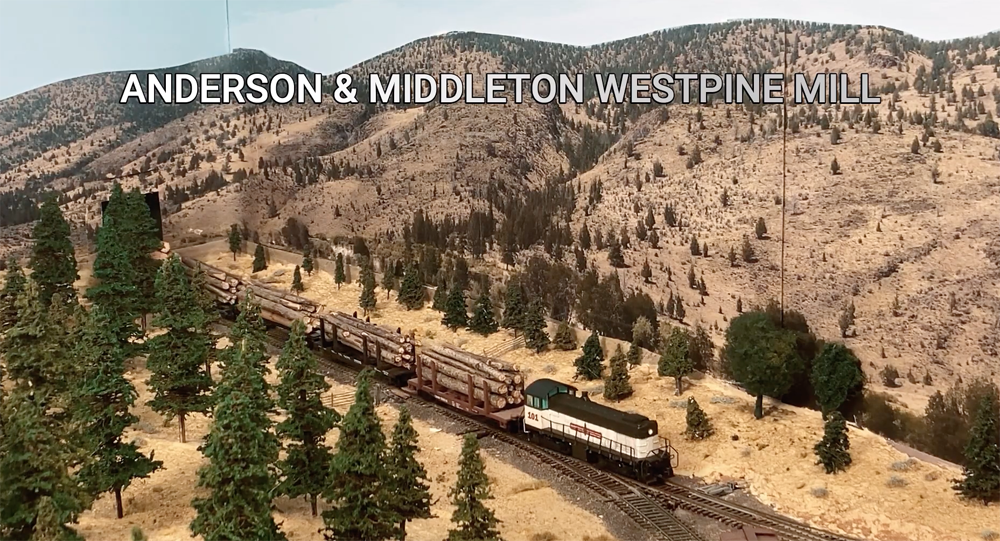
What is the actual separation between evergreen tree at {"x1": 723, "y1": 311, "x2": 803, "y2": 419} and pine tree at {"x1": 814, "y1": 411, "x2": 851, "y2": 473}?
333cm

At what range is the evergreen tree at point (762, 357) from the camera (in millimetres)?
27953

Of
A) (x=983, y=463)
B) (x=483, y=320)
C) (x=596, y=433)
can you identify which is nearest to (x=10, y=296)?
(x=483, y=320)

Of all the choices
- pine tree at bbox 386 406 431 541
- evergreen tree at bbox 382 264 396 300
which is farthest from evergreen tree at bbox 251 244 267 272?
pine tree at bbox 386 406 431 541

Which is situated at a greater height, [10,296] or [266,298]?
[10,296]

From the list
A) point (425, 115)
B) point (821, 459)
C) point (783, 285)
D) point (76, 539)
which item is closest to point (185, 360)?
point (76, 539)

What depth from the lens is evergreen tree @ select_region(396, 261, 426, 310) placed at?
41125mm

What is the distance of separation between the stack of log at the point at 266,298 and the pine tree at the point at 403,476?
17.7 metres

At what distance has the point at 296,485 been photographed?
1953 centimetres

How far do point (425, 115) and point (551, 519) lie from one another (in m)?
41.9

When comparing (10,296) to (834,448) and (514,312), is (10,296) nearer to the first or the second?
(514,312)

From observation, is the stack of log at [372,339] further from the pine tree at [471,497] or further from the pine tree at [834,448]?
the pine tree at [471,497]

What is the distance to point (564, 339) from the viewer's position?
3600 cm

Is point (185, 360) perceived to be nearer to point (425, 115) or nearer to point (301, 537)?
point (301, 537)

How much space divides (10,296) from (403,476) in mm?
20015
